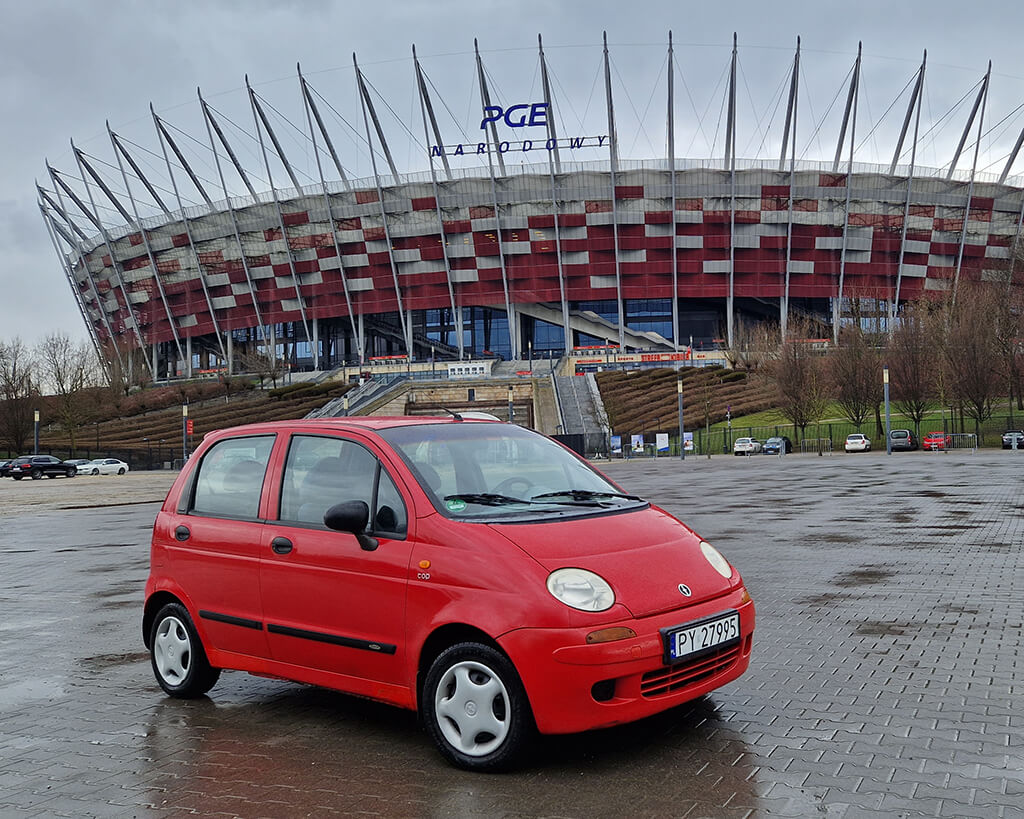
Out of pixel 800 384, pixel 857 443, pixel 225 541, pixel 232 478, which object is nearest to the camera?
pixel 225 541

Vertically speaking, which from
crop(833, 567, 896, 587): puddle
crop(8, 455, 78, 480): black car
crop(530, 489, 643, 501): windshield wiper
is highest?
crop(530, 489, 643, 501): windshield wiper

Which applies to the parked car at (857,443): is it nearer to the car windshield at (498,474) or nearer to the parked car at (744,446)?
the parked car at (744,446)

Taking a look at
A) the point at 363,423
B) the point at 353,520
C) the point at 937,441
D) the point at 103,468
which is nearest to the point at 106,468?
the point at 103,468

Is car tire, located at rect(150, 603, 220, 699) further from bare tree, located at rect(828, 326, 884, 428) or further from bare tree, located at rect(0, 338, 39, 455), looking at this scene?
bare tree, located at rect(0, 338, 39, 455)

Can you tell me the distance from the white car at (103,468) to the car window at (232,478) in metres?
53.0

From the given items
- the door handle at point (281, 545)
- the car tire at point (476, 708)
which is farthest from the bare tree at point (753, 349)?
the car tire at point (476, 708)

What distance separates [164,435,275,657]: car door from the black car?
4928 centimetres

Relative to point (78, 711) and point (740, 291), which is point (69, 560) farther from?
point (740, 291)

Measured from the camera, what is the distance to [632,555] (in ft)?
14.5

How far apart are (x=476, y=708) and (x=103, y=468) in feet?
183

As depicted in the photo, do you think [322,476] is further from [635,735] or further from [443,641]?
[635,735]

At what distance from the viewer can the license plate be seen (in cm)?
417

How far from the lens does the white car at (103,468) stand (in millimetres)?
54156

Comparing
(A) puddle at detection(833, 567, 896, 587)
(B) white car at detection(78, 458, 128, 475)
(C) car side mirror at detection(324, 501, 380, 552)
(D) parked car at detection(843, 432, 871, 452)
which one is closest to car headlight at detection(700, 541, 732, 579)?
(C) car side mirror at detection(324, 501, 380, 552)
